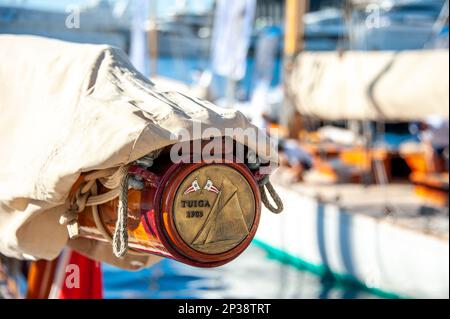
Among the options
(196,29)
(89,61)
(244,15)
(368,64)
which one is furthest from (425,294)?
(196,29)

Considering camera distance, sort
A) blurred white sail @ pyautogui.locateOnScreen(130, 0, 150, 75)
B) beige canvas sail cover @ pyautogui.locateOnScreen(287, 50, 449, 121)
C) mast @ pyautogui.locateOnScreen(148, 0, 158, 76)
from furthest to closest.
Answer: mast @ pyautogui.locateOnScreen(148, 0, 158, 76), blurred white sail @ pyautogui.locateOnScreen(130, 0, 150, 75), beige canvas sail cover @ pyautogui.locateOnScreen(287, 50, 449, 121)

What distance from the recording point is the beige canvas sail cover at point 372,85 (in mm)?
9492

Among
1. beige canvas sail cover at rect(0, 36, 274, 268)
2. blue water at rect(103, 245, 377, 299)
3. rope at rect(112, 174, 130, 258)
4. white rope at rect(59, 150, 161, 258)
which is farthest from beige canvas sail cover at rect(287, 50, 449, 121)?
rope at rect(112, 174, 130, 258)

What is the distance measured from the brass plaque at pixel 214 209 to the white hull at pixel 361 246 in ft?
19.8

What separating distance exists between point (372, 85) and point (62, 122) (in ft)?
27.7

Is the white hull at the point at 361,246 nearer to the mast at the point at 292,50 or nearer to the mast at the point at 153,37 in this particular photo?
the mast at the point at 292,50

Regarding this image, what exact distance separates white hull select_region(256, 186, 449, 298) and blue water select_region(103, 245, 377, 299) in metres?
0.25

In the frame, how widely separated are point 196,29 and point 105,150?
3731 cm

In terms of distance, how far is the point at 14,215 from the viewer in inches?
111

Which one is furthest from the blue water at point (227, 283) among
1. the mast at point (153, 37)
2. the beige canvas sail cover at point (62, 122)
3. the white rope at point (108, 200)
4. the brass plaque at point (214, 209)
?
the mast at point (153, 37)

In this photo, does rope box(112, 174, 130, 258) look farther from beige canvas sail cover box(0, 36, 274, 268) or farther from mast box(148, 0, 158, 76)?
mast box(148, 0, 158, 76)

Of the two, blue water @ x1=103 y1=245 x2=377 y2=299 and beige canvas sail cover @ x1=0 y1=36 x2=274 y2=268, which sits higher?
beige canvas sail cover @ x1=0 y1=36 x2=274 y2=268

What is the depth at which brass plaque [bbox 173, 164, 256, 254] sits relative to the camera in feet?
8.00

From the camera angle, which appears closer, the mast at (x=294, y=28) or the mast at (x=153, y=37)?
the mast at (x=294, y=28)
